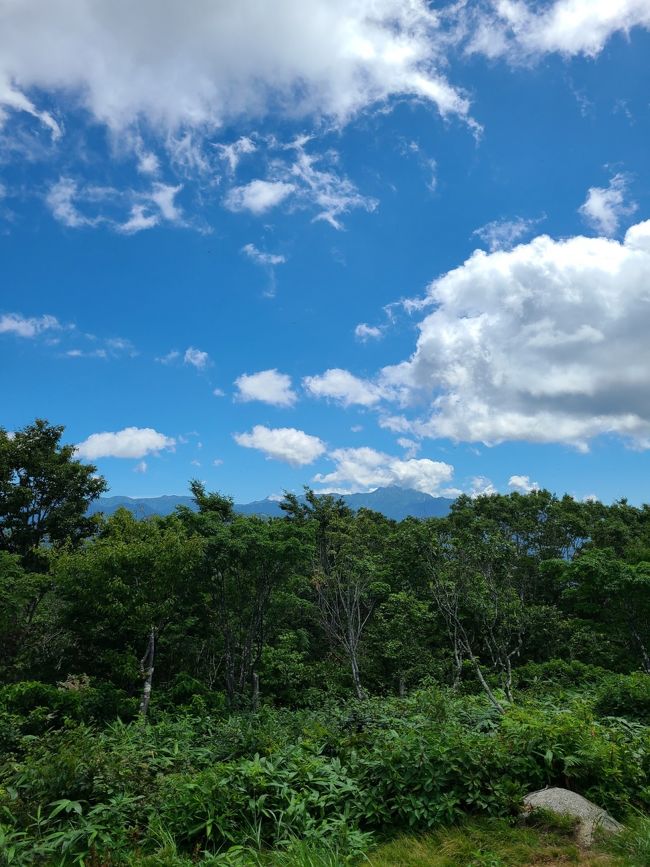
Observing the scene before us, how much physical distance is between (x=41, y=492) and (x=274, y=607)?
15345mm

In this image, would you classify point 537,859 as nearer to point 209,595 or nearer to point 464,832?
point 464,832

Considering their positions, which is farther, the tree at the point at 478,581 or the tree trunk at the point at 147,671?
the tree trunk at the point at 147,671

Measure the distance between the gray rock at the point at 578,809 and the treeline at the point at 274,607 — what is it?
1923 millimetres

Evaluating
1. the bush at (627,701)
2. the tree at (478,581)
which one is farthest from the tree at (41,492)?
the bush at (627,701)

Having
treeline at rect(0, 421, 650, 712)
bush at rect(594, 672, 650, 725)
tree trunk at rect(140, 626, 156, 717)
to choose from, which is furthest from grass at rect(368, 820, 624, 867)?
tree trunk at rect(140, 626, 156, 717)

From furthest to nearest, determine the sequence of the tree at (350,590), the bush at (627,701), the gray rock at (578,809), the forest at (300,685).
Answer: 1. the tree at (350,590)
2. the bush at (627,701)
3. the forest at (300,685)
4. the gray rock at (578,809)

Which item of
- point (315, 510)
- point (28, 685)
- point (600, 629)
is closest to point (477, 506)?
point (315, 510)

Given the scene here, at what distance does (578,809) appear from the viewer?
4199 millimetres

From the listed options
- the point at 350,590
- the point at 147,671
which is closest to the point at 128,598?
the point at 147,671

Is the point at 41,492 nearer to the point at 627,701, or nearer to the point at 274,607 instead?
the point at 274,607

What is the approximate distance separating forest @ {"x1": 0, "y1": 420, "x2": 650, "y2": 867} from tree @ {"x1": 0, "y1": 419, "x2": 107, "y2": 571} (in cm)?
10

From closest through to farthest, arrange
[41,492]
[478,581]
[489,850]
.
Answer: [489,850] < [478,581] < [41,492]

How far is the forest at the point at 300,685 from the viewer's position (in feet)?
13.8

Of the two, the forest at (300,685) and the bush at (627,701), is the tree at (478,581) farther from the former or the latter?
the bush at (627,701)
